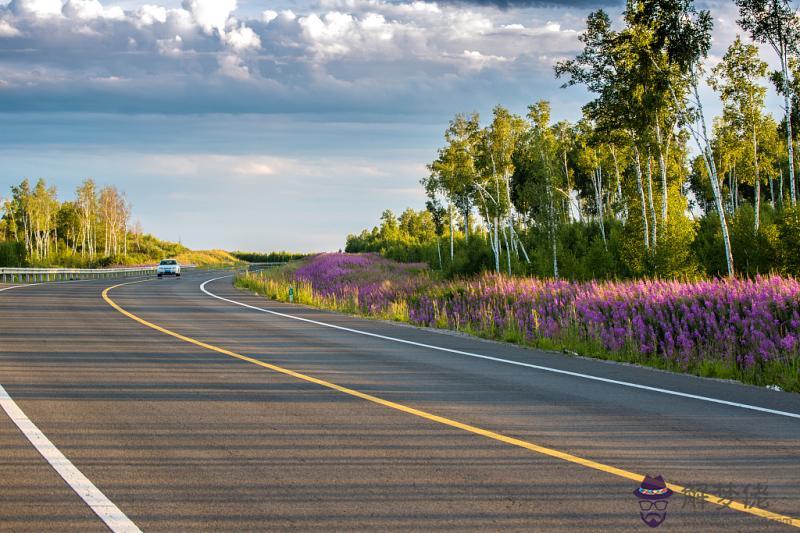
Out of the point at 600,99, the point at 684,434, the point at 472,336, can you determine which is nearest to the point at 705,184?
the point at 600,99

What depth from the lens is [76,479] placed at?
5.30m

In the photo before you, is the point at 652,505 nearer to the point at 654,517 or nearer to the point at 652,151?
the point at 654,517

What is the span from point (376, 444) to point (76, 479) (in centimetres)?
252

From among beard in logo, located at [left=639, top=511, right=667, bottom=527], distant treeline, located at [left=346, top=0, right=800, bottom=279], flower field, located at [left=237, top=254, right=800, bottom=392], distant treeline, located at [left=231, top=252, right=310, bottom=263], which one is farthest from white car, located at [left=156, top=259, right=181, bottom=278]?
distant treeline, located at [left=231, top=252, right=310, bottom=263]

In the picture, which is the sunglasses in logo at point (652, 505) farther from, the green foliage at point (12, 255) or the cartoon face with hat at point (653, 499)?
the green foliage at point (12, 255)

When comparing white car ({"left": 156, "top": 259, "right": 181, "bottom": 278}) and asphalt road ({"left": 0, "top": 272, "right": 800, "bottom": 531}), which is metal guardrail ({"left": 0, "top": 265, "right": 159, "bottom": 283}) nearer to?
white car ({"left": 156, "top": 259, "right": 181, "bottom": 278})

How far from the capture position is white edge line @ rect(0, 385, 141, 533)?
4.45 m

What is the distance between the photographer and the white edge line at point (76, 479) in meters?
4.45

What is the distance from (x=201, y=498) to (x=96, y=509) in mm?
705

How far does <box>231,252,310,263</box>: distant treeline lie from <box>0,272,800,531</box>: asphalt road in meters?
129

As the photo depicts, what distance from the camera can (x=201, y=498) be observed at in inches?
192

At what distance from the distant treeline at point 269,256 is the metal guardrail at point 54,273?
235 feet

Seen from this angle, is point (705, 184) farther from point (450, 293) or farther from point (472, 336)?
point (472, 336)

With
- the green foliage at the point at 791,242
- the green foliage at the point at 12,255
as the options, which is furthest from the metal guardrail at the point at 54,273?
the green foliage at the point at 791,242
